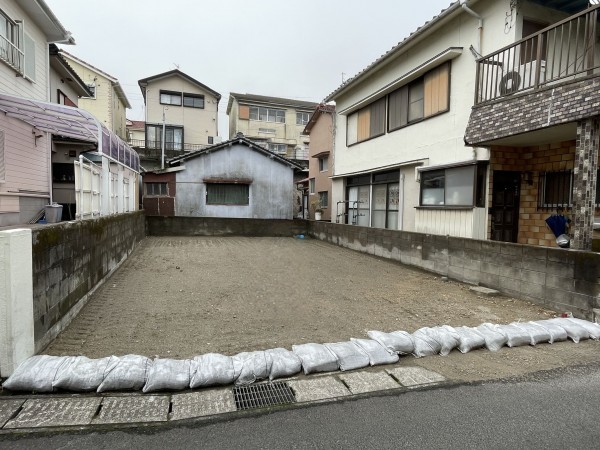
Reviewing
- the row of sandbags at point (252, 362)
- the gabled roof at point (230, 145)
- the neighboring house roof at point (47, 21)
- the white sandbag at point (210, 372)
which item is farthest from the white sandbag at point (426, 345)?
the gabled roof at point (230, 145)

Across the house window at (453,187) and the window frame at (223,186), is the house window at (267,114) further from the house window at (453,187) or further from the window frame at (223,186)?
the house window at (453,187)

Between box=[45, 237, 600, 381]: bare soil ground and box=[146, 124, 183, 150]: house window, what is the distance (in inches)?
863

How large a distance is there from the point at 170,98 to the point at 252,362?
29068 millimetres

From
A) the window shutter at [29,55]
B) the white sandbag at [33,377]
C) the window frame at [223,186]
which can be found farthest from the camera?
the window frame at [223,186]

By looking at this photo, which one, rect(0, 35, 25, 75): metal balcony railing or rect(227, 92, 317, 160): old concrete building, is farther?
rect(227, 92, 317, 160): old concrete building

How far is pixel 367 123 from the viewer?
39.7 feet

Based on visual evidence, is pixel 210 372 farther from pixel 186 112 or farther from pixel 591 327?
pixel 186 112

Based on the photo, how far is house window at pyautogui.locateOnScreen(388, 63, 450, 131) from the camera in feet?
27.5

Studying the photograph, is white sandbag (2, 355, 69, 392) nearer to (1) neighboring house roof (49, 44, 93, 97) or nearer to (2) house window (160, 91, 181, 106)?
(1) neighboring house roof (49, 44, 93, 97)

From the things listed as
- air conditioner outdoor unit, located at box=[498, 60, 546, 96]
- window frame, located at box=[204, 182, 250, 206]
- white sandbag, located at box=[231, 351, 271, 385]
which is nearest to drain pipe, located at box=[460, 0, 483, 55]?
air conditioner outdoor unit, located at box=[498, 60, 546, 96]

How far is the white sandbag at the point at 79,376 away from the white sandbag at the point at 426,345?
9.38ft

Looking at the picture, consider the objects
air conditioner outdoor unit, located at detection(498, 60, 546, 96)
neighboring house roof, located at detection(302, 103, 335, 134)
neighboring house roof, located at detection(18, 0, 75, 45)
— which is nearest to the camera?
air conditioner outdoor unit, located at detection(498, 60, 546, 96)

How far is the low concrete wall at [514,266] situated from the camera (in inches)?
181

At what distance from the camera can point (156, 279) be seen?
6.62m
